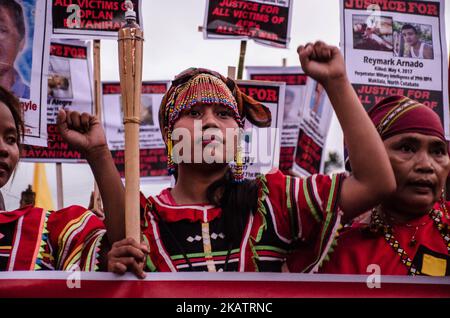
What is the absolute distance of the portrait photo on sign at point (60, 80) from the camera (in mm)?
7543

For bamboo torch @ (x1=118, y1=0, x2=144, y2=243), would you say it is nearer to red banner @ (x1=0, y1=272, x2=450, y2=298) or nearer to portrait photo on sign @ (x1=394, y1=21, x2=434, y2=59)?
red banner @ (x1=0, y1=272, x2=450, y2=298)

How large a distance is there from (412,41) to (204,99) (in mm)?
3440

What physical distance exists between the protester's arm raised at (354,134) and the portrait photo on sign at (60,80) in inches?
217

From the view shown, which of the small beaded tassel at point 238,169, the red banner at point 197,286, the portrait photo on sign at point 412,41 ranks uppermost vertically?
the portrait photo on sign at point 412,41

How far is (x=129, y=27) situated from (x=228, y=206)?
80 cm

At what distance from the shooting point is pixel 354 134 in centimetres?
236

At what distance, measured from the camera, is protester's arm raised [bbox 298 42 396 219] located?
2.36 metres

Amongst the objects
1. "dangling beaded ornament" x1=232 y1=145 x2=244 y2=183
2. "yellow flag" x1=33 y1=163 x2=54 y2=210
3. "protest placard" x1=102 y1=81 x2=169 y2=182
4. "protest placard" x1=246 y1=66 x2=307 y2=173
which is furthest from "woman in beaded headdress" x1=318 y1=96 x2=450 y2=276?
"yellow flag" x1=33 y1=163 x2=54 y2=210

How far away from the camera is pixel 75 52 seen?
7.62 metres

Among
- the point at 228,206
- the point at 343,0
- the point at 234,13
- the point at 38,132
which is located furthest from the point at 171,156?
the point at 234,13

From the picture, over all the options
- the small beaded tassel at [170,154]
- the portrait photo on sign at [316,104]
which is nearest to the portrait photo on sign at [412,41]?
the portrait photo on sign at [316,104]

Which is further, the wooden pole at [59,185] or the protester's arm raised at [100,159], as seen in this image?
the wooden pole at [59,185]

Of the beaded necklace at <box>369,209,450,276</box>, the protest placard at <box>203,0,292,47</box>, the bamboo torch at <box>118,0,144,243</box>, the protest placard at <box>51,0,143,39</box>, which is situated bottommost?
the beaded necklace at <box>369,209,450,276</box>

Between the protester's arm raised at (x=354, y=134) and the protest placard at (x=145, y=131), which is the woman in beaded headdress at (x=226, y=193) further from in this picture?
the protest placard at (x=145, y=131)
